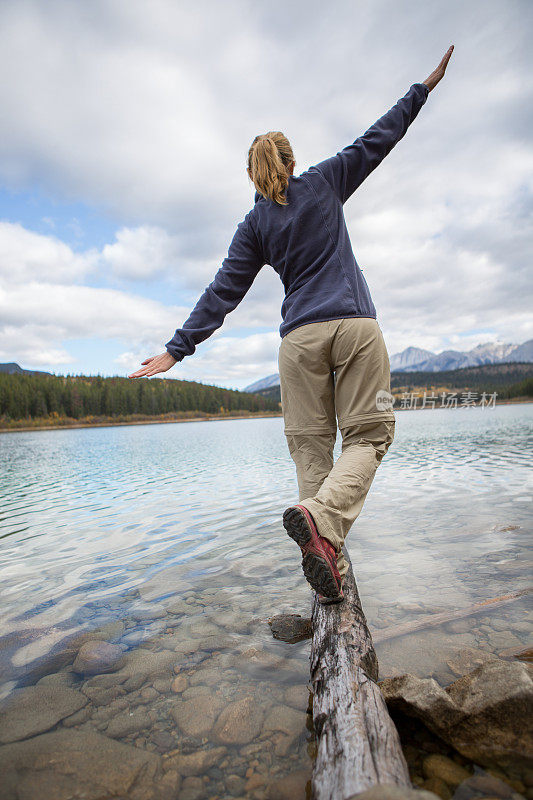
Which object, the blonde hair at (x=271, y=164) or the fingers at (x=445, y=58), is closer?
the blonde hair at (x=271, y=164)

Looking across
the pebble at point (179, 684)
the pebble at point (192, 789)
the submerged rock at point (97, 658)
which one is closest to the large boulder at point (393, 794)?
the pebble at point (192, 789)

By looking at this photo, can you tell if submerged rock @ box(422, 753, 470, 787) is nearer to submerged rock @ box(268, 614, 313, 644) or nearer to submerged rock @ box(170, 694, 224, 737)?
submerged rock @ box(170, 694, 224, 737)

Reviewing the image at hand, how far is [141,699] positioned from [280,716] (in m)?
0.87

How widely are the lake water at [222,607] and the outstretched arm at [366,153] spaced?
3.55m

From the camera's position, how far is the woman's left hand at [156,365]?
3467mm

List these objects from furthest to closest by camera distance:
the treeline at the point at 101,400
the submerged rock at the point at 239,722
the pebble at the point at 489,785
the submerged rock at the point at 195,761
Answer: the treeline at the point at 101,400, the submerged rock at the point at 239,722, the submerged rock at the point at 195,761, the pebble at the point at 489,785

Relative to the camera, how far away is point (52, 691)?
8.98ft

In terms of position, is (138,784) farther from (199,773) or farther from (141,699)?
(141,699)

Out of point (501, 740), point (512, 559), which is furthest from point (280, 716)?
point (512, 559)

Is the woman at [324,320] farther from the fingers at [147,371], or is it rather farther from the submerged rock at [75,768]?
the submerged rock at [75,768]

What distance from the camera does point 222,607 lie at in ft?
13.1

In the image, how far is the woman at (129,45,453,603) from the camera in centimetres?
300

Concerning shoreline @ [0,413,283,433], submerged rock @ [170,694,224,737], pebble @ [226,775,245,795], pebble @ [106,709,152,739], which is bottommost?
shoreline @ [0,413,283,433]

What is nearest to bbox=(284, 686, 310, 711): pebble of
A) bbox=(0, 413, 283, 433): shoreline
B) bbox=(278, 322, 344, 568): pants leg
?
bbox=(278, 322, 344, 568): pants leg
